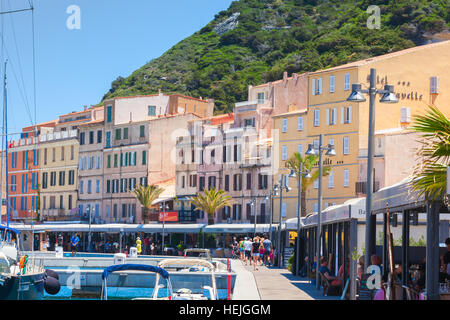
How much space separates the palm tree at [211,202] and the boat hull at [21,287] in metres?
47.8

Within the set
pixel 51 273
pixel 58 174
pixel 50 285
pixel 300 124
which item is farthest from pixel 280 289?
pixel 58 174

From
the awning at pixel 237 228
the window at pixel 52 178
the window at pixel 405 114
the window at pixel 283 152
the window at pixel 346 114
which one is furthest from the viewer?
the window at pixel 52 178

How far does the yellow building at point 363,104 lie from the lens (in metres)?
64.4

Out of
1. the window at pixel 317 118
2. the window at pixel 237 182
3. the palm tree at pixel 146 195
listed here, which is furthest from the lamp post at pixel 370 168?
the palm tree at pixel 146 195

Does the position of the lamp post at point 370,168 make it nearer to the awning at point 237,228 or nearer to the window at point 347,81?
the awning at point 237,228

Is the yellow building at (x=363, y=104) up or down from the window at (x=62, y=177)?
up

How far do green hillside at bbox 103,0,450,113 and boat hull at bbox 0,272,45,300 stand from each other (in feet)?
258

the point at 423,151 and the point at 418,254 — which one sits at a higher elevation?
the point at 423,151

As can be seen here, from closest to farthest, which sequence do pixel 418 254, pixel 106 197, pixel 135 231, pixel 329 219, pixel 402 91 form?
1. pixel 418 254
2. pixel 329 219
3. pixel 402 91
4. pixel 135 231
5. pixel 106 197

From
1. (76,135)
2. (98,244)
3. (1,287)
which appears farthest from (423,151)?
(76,135)

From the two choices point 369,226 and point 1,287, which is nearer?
point 369,226

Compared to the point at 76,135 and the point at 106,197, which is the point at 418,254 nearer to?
the point at 106,197

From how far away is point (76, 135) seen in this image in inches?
3762
